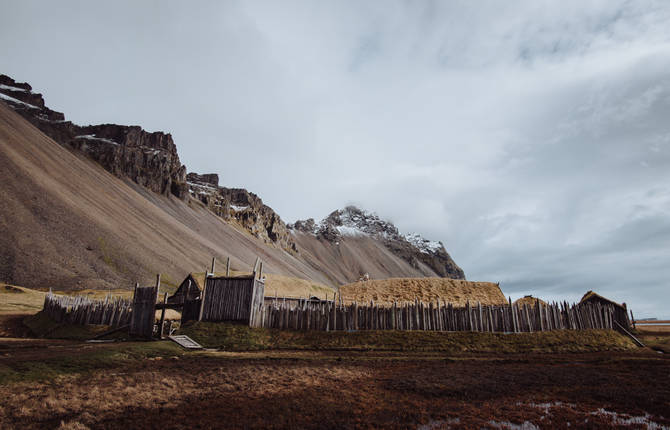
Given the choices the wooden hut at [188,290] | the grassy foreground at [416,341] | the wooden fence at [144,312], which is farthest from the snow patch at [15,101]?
the grassy foreground at [416,341]

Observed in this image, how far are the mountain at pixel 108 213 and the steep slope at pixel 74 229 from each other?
0.55 ft

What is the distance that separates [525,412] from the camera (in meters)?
8.45

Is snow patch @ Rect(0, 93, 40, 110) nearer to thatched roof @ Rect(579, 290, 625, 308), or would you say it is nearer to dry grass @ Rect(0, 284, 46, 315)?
dry grass @ Rect(0, 284, 46, 315)

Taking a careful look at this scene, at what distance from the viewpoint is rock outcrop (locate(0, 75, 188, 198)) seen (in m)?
119

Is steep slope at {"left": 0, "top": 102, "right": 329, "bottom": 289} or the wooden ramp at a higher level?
steep slope at {"left": 0, "top": 102, "right": 329, "bottom": 289}

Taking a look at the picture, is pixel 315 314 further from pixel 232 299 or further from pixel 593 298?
pixel 593 298

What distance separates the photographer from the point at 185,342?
21.0 m

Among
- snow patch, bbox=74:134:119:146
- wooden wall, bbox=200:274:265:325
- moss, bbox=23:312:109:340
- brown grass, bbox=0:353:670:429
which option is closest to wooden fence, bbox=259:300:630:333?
wooden wall, bbox=200:274:265:325

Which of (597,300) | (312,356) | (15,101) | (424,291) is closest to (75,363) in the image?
(312,356)

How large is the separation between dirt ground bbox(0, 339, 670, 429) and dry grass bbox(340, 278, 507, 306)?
2048cm

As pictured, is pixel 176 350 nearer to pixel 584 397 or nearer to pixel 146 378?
pixel 146 378

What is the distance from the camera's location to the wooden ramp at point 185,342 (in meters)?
20.3

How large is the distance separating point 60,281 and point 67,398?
52162 mm

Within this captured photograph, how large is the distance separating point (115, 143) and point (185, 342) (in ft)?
424
